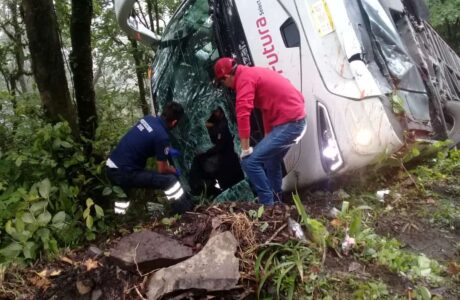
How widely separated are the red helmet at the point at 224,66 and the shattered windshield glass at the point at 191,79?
41 centimetres

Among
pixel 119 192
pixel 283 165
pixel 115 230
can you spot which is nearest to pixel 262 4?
pixel 283 165

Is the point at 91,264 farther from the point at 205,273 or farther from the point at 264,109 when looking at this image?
the point at 264,109

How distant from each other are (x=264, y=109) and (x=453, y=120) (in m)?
1.87

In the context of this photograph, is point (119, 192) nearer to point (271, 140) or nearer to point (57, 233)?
point (57, 233)

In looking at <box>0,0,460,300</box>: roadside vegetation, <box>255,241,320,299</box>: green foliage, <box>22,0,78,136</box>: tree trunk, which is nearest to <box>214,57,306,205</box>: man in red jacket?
<box>0,0,460,300</box>: roadside vegetation

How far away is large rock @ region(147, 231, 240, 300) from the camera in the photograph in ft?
5.82

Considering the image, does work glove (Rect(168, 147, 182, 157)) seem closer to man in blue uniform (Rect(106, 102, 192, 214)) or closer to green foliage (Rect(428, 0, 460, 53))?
man in blue uniform (Rect(106, 102, 192, 214))

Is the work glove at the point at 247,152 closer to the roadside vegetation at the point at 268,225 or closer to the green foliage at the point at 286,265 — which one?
Result: the roadside vegetation at the point at 268,225

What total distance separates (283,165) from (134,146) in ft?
4.74

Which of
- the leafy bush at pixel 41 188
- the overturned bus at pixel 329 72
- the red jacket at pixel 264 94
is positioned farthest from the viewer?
the red jacket at pixel 264 94

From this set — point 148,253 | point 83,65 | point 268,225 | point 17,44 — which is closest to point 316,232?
point 268,225

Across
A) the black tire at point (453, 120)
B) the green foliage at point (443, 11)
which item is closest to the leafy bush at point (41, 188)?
the black tire at point (453, 120)

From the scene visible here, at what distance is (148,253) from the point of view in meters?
1.98

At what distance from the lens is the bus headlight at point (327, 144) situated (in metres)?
3.17
